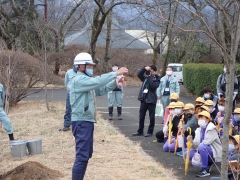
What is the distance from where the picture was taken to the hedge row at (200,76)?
19406 millimetres

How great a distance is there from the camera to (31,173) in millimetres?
6098

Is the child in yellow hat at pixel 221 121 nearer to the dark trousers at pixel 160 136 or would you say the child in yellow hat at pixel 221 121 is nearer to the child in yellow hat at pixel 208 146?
the child in yellow hat at pixel 208 146

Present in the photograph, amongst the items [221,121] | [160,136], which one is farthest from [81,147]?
[160,136]

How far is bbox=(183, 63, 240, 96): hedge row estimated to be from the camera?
63.7 ft

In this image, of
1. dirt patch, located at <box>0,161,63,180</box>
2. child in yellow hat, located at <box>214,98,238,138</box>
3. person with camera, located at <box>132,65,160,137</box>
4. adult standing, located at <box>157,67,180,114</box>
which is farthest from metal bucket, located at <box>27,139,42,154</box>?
adult standing, located at <box>157,67,180,114</box>

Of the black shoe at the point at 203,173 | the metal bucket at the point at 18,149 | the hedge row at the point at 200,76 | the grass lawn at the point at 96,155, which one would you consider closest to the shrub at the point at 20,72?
the grass lawn at the point at 96,155

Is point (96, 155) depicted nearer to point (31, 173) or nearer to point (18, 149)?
point (18, 149)

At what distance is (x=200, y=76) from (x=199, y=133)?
1495 centimetres

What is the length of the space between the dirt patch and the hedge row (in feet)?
44.3

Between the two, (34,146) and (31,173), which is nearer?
(31,173)

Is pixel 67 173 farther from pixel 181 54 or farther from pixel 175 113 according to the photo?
pixel 181 54

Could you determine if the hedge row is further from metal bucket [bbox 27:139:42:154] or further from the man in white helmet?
the man in white helmet

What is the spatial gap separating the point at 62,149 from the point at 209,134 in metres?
3.03

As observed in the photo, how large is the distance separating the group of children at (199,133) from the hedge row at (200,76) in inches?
408
